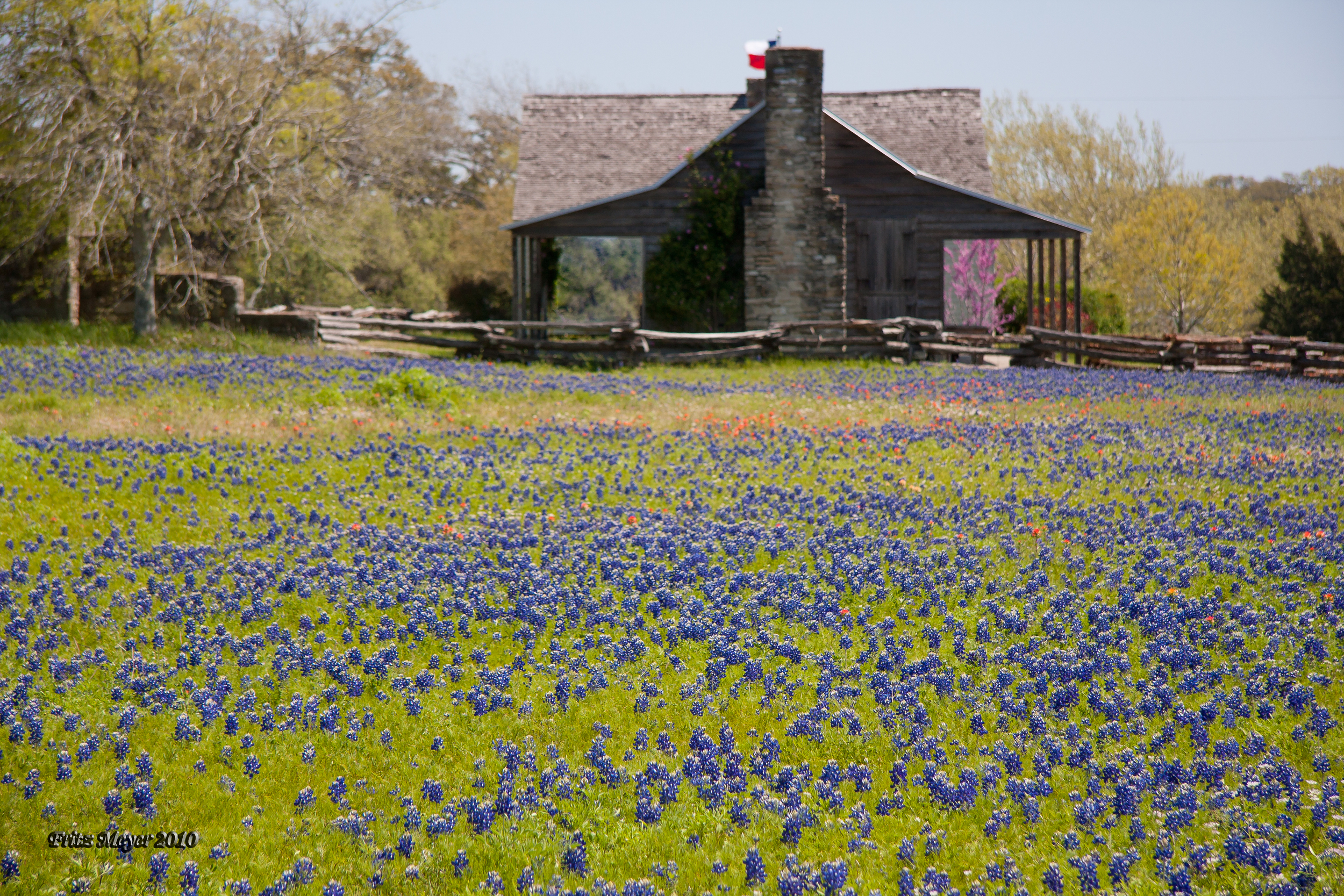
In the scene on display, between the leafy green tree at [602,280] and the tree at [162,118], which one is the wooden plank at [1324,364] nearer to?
the tree at [162,118]

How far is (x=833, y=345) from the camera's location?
74.8 ft

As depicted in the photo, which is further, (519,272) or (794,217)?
(519,272)

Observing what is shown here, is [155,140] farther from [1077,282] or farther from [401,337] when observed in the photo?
[1077,282]

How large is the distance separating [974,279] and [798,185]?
57.2 feet

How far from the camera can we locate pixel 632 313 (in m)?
44.1

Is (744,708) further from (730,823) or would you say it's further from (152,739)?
(152,739)

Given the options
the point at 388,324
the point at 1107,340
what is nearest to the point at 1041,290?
the point at 1107,340

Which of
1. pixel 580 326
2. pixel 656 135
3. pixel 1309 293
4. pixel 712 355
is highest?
pixel 656 135

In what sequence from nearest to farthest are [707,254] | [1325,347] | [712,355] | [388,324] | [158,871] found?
[158,871]
[1325,347]
[712,355]
[388,324]
[707,254]

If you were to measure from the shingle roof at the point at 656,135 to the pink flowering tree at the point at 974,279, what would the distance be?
31.7ft

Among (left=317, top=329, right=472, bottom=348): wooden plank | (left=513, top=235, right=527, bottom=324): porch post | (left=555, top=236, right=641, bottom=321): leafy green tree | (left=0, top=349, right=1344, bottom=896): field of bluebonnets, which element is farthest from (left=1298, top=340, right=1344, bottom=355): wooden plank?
(left=555, top=236, right=641, bottom=321): leafy green tree

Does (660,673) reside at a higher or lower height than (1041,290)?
lower

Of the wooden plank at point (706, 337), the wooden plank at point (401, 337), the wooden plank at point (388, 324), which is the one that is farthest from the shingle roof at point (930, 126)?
the wooden plank at point (401, 337)

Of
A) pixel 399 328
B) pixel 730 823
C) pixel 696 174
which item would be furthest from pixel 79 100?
pixel 730 823
